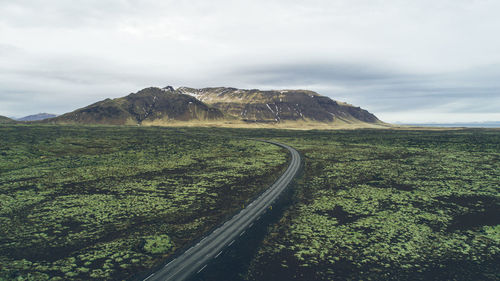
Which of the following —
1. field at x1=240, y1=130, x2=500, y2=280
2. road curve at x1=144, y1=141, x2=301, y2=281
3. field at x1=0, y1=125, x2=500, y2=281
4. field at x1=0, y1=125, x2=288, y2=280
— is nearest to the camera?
road curve at x1=144, y1=141, x2=301, y2=281

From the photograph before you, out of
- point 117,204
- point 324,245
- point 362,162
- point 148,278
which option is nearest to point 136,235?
point 148,278

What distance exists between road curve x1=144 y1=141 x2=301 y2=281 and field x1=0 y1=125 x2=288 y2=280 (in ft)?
5.72

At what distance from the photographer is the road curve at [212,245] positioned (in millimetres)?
18719

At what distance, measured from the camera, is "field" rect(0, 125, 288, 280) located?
806 inches

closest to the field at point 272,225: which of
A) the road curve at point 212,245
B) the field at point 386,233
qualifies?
the field at point 386,233

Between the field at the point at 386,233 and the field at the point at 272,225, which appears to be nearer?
the field at the point at 386,233

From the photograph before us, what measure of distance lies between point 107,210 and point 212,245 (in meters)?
18.2

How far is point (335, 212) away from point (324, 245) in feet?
31.9

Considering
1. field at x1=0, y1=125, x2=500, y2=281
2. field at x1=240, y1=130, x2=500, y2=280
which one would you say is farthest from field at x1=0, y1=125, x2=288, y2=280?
field at x1=240, y1=130, x2=500, y2=280

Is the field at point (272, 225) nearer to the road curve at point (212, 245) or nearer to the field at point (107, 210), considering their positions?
the field at point (107, 210)

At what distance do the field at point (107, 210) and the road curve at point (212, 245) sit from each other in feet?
5.72

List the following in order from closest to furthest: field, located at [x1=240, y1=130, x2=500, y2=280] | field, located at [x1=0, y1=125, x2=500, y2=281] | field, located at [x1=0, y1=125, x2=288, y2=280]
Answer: field, located at [x1=240, y1=130, x2=500, y2=280] → field, located at [x1=0, y1=125, x2=500, y2=281] → field, located at [x1=0, y1=125, x2=288, y2=280]

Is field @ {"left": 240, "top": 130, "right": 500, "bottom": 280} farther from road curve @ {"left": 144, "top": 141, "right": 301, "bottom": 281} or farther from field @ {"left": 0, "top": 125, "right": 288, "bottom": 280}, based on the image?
field @ {"left": 0, "top": 125, "right": 288, "bottom": 280}

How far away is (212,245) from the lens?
22891 mm
